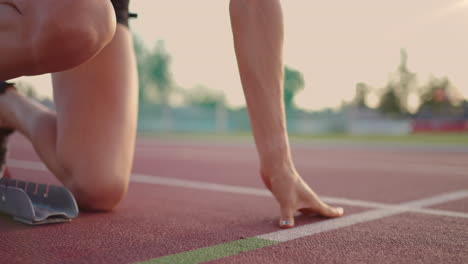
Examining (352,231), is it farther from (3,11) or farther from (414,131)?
(414,131)

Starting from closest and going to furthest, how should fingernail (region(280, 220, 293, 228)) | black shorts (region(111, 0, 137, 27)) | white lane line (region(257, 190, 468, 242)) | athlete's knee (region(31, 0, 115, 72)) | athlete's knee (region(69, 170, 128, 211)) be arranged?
athlete's knee (region(31, 0, 115, 72)), white lane line (region(257, 190, 468, 242)), fingernail (region(280, 220, 293, 228)), athlete's knee (region(69, 170, 128, 211)), black shorts (region(111, 0, 137, 27))

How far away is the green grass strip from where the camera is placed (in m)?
1.39

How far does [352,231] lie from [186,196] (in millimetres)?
1269

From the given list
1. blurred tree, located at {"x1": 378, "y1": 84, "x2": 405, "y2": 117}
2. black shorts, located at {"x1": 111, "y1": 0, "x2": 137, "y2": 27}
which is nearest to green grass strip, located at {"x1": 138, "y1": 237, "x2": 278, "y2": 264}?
black shorts, located at {"x1": 111, "y1": 0, "x2": 137, "y2": 27}

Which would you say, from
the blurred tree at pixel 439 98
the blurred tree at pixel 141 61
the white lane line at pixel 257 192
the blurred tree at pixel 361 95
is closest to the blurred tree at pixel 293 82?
the blurred tree at pixel 361 95

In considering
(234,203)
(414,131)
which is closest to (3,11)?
(234,203)

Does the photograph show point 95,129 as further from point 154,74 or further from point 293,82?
point 293,82

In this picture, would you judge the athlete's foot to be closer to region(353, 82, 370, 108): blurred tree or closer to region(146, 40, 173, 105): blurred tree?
region(146, 40, 173, 105): blurred tree

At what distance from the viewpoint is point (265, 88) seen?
6.44ft

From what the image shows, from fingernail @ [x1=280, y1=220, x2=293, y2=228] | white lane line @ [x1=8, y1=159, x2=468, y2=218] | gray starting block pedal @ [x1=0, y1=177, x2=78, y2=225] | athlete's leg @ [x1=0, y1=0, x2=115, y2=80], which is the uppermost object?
athlete's leg @ [x1=0, y1=0, x2=115, y2=80]

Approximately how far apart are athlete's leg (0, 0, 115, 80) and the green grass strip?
0.62 m

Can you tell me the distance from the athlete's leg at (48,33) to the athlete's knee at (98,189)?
3.21 feet

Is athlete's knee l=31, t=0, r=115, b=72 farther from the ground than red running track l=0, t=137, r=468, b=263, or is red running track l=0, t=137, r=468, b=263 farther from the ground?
athlete's knee l=31, t=0, r=115, b=72

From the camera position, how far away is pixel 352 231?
1826 millimetres
